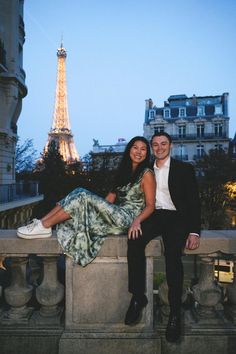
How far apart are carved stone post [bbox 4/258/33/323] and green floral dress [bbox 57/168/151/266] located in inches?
19.7

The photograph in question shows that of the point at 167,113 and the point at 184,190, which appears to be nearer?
the point at 184,190

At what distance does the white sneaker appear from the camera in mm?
2998

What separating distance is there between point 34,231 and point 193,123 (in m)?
50.1

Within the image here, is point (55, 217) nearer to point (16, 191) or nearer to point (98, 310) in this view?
point (98, 310)

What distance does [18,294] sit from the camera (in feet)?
10.1

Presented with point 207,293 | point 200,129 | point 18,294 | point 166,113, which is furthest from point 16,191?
point 200,129

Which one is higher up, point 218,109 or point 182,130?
point 218,109

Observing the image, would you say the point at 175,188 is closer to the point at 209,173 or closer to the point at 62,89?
the point at 209,173

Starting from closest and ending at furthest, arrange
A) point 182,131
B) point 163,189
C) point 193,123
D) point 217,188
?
1. point 163,189
2. point 217,188
3. point 193,123
4. point 182,131

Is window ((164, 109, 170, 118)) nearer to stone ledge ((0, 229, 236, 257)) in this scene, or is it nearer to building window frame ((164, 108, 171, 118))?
building window frame ((164, 108, 171, 118))

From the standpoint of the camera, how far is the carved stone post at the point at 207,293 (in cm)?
312

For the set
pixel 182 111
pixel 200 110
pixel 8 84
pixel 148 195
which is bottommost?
pixel 148 195

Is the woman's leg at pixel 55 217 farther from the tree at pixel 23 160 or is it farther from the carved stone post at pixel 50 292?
the tree at pixel 23 160

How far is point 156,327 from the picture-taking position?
3.09 metres
